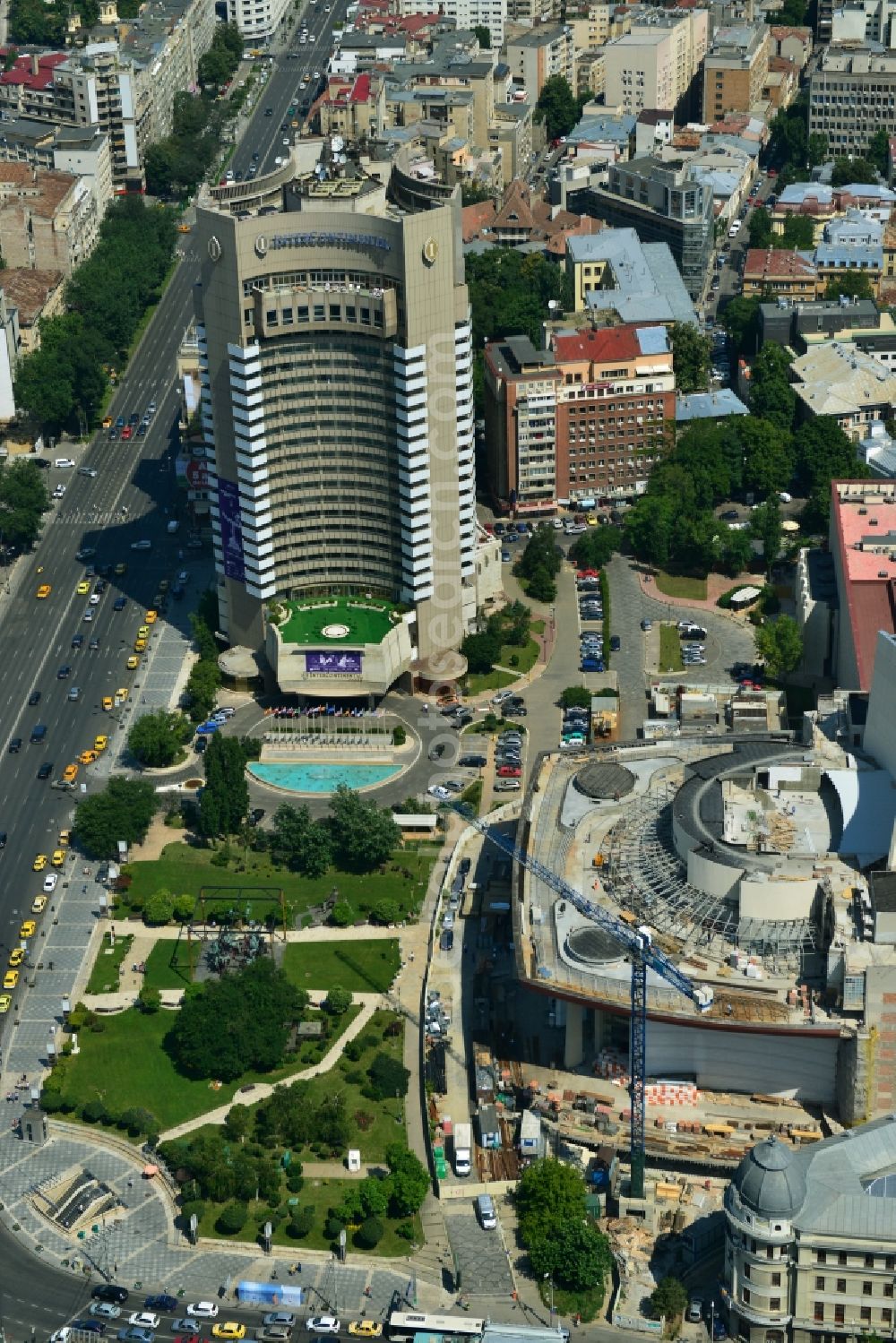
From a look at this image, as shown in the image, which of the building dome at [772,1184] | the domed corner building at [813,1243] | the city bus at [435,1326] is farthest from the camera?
the city bus at [435,1326]

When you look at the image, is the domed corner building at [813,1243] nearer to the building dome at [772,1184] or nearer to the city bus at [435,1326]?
the building dome at [772,1184]

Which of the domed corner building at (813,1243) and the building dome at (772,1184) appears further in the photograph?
the domed corner building at (813,1243)

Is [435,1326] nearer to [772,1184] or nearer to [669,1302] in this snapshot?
[669,1302]

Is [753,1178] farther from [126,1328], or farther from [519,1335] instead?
[126,1328]

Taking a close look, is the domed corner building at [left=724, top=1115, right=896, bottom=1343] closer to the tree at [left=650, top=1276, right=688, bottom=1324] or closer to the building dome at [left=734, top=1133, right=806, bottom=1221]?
the building dome at [left=734, top=1133, right=806, bottom=1221]

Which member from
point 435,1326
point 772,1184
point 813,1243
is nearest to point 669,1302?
point 813,1243

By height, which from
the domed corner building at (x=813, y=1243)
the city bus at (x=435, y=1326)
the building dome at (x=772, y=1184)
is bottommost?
the city bus at (x=435, y=1326)

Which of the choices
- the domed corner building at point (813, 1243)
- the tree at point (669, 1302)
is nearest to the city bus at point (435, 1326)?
the tree at point (669, 1302)

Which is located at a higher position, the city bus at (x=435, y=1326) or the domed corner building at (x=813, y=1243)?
the domed corner building at (x=813, y=1243)
